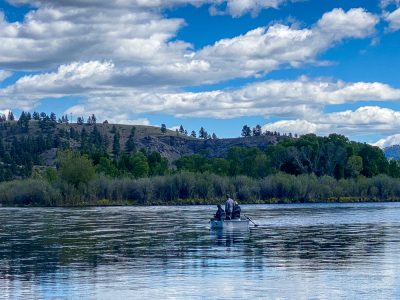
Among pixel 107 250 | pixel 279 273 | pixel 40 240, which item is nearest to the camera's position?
pixel 279 273

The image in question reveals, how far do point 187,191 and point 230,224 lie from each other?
96.6 meters

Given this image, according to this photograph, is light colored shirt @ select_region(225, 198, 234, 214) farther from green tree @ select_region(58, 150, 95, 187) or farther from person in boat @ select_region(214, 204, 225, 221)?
green tree @ select_region(58, 150, 95, 187)

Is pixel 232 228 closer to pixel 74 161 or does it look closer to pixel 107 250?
pixel 107 250

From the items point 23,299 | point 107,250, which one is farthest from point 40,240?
point 23,299

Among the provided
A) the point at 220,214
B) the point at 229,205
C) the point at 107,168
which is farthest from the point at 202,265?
the point at 107,168

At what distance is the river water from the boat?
2091mm

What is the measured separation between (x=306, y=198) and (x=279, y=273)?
125508 millimetres

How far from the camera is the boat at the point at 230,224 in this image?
6056 centimetres

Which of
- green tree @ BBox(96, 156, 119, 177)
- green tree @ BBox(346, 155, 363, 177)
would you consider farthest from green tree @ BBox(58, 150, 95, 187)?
green tree @ BBox(346, 155, 363, 177)

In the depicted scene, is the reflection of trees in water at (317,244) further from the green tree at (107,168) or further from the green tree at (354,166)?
the green tree at (107,168)

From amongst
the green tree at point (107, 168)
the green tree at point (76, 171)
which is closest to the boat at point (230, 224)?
the green tree at point (76, 171)

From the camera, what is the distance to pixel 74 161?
500 feet

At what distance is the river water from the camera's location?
26.9 metres

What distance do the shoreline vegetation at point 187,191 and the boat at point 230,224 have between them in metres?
90.4
